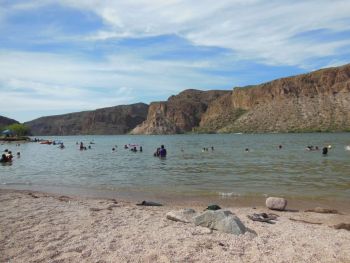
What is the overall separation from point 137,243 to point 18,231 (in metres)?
2.89

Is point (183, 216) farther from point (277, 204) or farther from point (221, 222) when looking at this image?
point (277, 204)

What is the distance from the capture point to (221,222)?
9227 mm

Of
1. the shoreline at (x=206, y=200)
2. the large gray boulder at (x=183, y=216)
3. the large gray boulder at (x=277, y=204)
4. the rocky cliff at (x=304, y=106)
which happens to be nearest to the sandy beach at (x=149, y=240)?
the large gray boulder at (x=183, y=216)

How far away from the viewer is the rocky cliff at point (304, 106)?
150250 millimetres

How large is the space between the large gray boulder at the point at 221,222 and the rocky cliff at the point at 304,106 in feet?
457

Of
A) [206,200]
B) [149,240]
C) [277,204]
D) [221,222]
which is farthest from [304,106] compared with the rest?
[149,240]

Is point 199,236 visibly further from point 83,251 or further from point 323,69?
point 323,69

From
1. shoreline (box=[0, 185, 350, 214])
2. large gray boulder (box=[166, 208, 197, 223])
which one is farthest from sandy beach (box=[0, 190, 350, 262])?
shoreline (box=[0, 185, 350, 214])

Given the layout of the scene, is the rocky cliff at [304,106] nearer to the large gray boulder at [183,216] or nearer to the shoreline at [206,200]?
the shoreline at [206,200]

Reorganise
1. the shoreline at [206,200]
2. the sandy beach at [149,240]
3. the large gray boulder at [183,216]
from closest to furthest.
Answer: the sandy beach at [149,240]
the large gray boulder at [183,216]
the shoreline at [206,200]

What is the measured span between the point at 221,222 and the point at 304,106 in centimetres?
16753

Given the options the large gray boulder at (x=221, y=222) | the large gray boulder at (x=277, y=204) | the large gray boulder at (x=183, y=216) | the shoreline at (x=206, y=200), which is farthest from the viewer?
the shoreline at (x=206, y=200)

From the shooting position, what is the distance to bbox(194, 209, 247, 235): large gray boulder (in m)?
9.01

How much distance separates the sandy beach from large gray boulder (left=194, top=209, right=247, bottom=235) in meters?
→ 0.20
